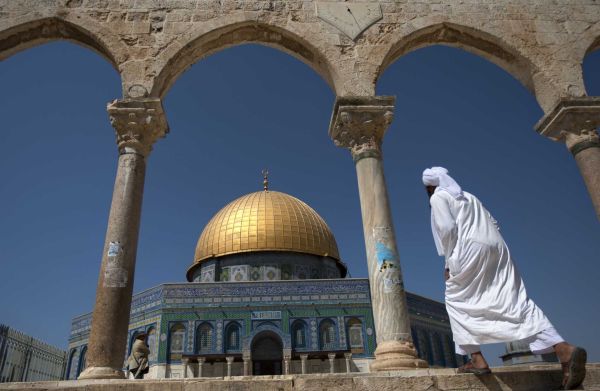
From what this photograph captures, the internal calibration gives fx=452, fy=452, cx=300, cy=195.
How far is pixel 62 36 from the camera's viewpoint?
6211mm

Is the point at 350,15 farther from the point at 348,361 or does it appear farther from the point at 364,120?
the point at 348,361

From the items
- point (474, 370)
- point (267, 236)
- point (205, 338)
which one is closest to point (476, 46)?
point (474, 370)

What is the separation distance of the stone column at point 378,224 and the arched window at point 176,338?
13928 mm

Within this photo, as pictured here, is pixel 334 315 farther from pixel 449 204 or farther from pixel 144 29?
pixel 449 204

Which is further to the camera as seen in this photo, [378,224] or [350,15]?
[350,15]

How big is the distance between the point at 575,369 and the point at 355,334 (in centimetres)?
1548

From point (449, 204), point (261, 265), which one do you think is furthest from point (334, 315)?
point (449, 204)

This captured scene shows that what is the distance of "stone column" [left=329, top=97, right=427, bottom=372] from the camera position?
14.6 feet

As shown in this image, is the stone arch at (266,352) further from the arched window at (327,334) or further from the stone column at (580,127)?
the stone column at (580,127)

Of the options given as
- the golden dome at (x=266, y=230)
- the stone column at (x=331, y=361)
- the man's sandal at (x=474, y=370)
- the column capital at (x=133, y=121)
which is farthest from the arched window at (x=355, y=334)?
the man's sandal at (x=474, y=370)

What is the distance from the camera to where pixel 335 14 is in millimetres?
6328

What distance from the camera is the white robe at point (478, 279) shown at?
2.96m

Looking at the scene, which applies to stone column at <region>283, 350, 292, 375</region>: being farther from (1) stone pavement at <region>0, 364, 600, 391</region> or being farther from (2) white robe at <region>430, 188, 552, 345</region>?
(2) white robe at <region>430, 188, 552, 345</region>

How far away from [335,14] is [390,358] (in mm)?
4579
